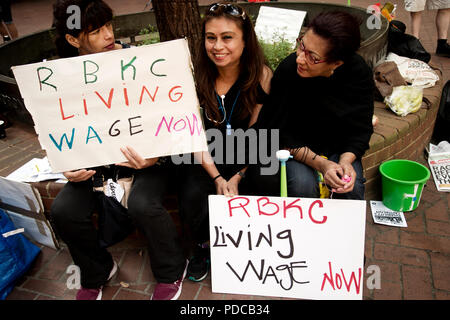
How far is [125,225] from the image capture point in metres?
2.06

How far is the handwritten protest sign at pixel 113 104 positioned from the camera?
1.68 meters

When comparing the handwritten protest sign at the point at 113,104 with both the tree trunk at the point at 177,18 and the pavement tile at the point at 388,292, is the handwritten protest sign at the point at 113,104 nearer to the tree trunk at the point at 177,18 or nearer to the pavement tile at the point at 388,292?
the tree trunk at the point at 177,18

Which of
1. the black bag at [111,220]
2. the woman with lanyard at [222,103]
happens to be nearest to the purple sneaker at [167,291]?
the woman with lanyard at [222,103]

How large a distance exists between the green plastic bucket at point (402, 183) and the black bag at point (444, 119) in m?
0.98

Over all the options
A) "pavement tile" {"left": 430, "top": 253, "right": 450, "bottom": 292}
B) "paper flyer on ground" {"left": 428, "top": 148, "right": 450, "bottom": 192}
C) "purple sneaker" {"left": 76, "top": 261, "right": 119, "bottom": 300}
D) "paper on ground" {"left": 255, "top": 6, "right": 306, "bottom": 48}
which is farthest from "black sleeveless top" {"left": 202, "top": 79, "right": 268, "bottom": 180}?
"paper on ground" {"left": 255, "top": 6, "right": 306, "bottom": 48}

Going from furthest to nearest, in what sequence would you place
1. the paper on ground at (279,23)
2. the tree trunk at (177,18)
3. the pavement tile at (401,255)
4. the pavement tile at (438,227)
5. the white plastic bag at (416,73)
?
the paper on ground at (279,23), the white plastic bag at (416,73), the tree trunk at (177,18), the pavement tile at (438,227), the pavement tile at (401,255)

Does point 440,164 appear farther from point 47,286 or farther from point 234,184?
point 47,286

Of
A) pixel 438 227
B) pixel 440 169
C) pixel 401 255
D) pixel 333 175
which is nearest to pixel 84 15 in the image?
pixel 333 175

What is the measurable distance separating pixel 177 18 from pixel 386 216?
2.12 m

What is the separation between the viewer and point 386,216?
2.50 metres
